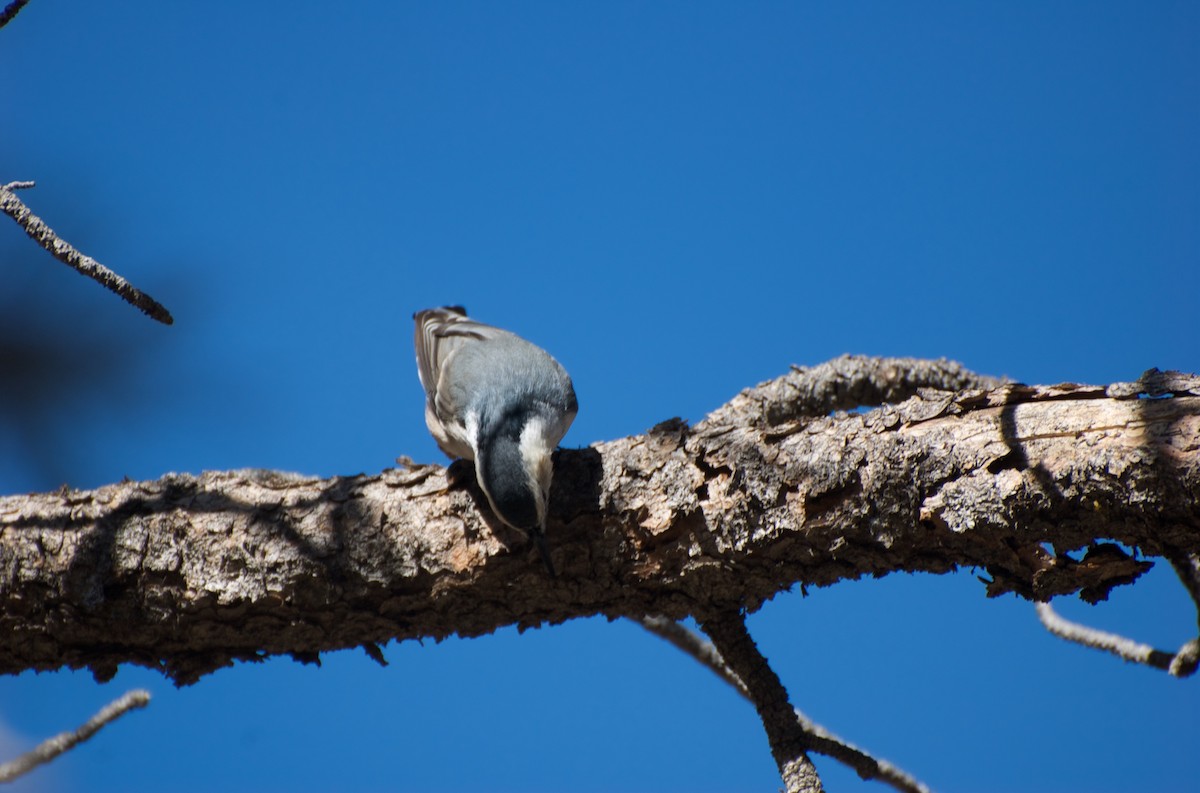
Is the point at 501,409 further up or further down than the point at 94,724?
further up

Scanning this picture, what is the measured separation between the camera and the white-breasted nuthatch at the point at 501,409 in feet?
6.22

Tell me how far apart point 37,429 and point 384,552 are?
2.41 feet

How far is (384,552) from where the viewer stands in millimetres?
1934

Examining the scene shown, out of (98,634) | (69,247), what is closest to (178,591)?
(98,634)

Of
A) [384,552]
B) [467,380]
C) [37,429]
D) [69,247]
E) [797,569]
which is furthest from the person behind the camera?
[467,380]

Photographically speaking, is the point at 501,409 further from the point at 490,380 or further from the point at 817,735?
the point at 817,735

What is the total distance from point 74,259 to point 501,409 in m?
1.05

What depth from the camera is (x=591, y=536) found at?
1.91 metres

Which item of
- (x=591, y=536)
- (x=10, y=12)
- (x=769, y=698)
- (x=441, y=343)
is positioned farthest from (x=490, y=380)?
(x=10, y=12)

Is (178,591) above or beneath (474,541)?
beneath

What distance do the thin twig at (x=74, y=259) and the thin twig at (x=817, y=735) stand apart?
1274 mm

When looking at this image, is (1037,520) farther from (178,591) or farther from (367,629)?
(178,591)

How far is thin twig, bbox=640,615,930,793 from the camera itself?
5.71ft

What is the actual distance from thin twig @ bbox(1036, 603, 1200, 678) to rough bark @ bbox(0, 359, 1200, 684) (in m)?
0.71
